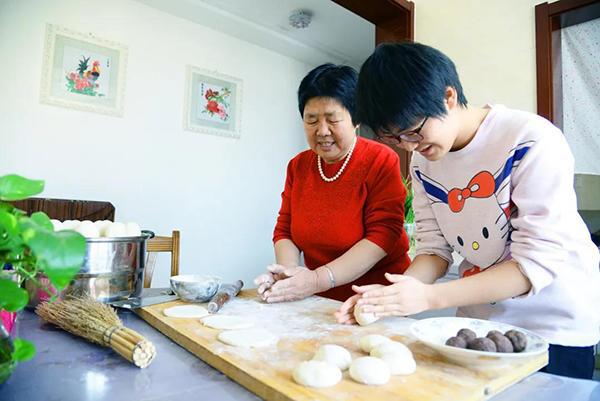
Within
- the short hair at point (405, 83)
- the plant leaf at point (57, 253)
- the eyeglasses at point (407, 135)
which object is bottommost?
the plant leaf at point (57, 253)

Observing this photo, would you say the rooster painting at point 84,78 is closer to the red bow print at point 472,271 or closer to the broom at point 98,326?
the broom at point 98,326

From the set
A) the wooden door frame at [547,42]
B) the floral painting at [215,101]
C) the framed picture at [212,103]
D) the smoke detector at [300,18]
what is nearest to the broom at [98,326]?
the wooden door frame at [547,42]

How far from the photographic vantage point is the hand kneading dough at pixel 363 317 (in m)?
0.90

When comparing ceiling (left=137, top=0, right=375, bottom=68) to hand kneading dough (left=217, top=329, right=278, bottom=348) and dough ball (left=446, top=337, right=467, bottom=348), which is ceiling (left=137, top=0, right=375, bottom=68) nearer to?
hand kneading dough (left=217, top=329, right=278, bottom=348)

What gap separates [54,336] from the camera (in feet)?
2.83

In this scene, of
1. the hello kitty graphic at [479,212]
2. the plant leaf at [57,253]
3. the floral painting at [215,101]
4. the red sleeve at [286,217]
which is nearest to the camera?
the plant leaf at [57,253]

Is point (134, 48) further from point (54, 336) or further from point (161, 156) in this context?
point (54, 336)

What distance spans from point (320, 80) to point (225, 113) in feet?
7.56

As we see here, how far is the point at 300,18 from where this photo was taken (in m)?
3.24

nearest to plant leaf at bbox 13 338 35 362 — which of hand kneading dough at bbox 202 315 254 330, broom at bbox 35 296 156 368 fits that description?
broom at bbox 35 296 156 368

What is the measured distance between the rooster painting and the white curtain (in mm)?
2857

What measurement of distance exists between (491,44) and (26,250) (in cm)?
240

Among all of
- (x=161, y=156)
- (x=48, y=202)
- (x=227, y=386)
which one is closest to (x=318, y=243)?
(x=227, y=386)

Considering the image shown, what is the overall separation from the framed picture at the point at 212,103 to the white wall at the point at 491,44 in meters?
1.75
